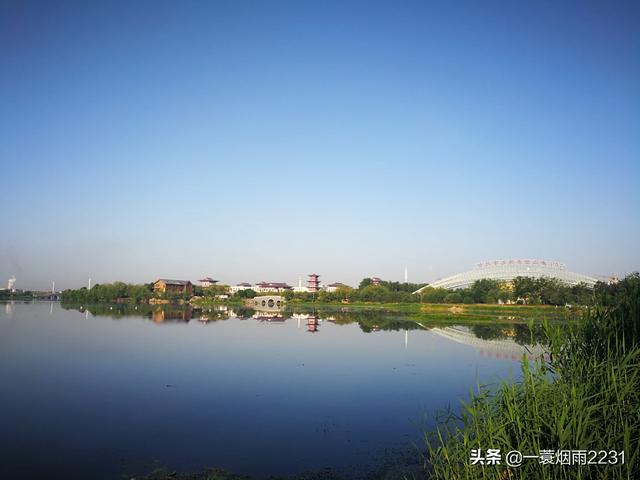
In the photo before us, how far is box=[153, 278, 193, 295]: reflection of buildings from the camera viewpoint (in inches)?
3480

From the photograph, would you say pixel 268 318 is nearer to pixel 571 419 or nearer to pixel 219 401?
pixel 219 401

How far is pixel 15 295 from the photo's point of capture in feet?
386

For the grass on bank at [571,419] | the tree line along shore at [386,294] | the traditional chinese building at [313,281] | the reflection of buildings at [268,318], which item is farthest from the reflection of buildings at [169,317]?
the traditional chinese building at [313,281]

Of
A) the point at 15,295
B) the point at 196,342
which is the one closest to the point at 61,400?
the point at 196,342

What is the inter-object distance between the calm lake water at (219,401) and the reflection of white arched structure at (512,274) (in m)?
50.6

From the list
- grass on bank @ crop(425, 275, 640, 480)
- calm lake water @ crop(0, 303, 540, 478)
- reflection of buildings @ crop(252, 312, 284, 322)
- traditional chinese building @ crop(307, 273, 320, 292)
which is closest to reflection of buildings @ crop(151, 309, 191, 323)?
reflection of buildings @ crop(252, 312, 284, 322)

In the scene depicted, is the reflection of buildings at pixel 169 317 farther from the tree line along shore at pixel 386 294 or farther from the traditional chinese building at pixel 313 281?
the traditional chinese building at pixel 313 281

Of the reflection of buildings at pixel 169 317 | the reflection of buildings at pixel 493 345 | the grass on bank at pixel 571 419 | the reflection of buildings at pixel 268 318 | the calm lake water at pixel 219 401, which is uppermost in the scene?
the grass on bank at pixel 571 419

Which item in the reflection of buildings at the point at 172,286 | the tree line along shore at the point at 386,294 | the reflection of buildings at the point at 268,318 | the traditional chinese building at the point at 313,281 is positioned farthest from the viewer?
the traditional chinese building at the point at 313,281

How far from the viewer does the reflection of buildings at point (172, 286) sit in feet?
290

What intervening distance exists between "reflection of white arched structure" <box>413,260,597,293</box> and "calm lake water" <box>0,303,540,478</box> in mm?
50621

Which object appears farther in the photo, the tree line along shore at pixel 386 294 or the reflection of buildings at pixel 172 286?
the reflection of buildings at pixel 172 286

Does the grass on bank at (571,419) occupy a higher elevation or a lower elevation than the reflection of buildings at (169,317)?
higher

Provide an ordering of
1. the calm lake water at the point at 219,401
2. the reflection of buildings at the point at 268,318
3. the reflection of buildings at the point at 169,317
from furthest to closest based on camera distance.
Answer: the reflection of buildings at the point at 268,318 → the reflection of buildings at the point at 169,317 → the calm lake water at the point at 219,401
